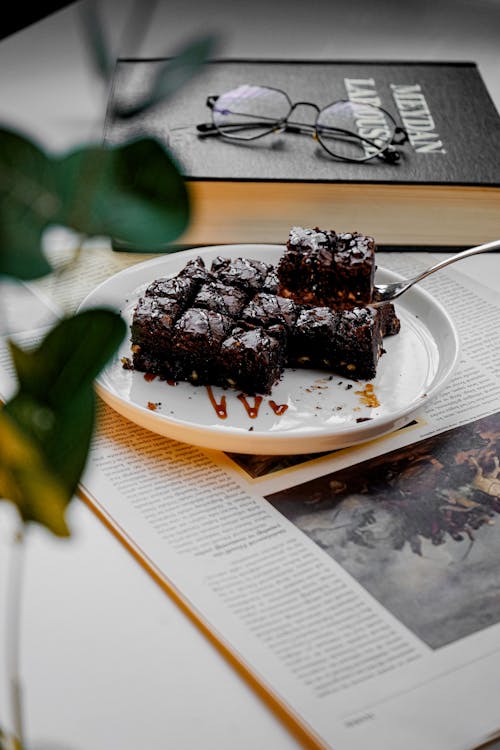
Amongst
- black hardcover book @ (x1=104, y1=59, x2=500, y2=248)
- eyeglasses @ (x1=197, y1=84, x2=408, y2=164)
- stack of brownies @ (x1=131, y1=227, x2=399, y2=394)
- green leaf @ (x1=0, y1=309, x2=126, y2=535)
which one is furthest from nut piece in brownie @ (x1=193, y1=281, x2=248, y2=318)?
green leaf @ (x1=0, y1=309, x2=126, y2=535)

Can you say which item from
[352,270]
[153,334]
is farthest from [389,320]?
[153,334]

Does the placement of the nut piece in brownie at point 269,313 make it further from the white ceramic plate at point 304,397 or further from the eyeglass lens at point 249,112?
the eyeglass lens at point 249,112

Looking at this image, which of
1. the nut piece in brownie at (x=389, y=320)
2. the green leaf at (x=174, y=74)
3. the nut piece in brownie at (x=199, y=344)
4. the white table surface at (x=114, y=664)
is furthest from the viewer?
the nut piece in brownie at (x=389, y=320)

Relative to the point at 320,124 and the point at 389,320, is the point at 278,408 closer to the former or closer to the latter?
the point at 389,320

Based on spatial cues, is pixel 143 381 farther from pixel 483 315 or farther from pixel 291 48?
pixel 291 48

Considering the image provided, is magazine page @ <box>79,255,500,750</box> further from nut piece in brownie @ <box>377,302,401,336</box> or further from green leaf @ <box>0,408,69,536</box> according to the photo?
green leaf @ <box>0,408,69,536</box>

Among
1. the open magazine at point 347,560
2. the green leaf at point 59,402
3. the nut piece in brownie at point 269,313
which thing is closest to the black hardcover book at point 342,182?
the nut piece in brownie at point 269,313
